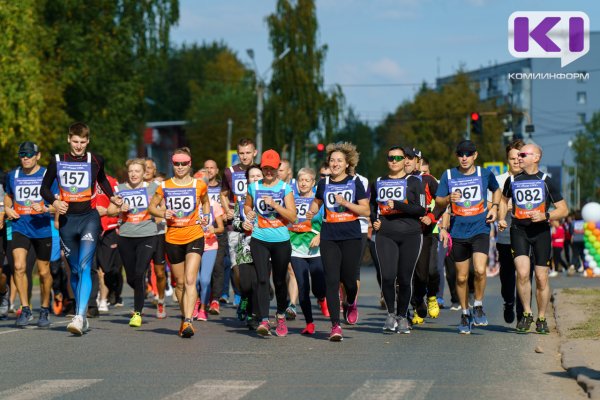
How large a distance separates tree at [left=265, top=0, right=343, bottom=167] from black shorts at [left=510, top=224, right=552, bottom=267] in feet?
195

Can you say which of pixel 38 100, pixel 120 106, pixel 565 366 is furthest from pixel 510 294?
pixel 120 106

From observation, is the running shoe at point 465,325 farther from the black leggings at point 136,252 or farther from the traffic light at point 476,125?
the traffic light at point 476,125

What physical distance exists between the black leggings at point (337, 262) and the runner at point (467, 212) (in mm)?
1374

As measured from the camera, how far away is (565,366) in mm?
11070

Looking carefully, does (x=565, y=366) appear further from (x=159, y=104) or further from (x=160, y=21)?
(x=159, y=104)

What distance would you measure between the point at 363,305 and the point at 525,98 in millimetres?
129975

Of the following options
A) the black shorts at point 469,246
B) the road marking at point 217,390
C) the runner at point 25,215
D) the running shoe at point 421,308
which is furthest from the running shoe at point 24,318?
the road marking at point 217,390

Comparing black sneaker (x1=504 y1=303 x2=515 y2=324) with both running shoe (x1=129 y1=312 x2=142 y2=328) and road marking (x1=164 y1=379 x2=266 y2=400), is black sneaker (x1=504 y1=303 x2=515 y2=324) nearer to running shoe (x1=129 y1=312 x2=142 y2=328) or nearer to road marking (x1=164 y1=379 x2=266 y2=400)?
running shoe (x1=129 y1=312 x2=142 y2=328)

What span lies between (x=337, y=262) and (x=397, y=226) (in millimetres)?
923

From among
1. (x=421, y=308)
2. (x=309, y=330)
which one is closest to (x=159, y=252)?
(x=309, y=330)

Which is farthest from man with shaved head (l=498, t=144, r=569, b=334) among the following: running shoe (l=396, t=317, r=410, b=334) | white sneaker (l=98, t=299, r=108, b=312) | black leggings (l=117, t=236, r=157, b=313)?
white sneaker (l=98, t=299, r=108, b=312)

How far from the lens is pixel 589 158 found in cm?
12269

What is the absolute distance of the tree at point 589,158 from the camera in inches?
4759

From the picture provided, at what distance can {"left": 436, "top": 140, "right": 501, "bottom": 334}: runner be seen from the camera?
14680 mm
